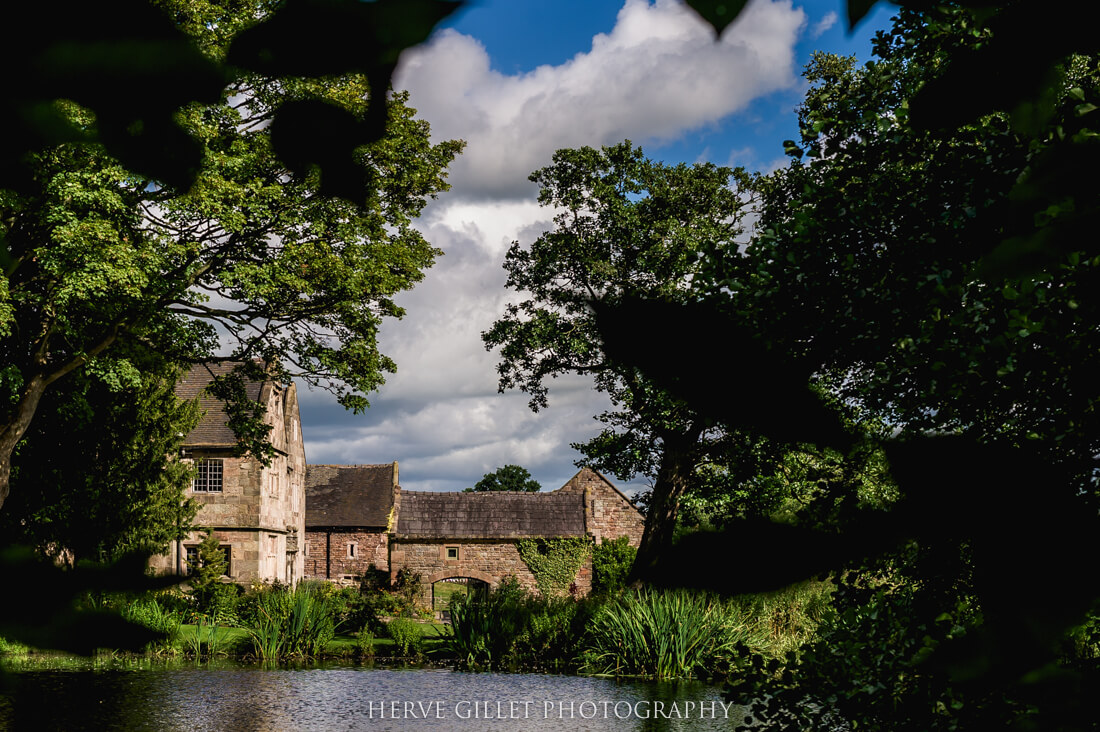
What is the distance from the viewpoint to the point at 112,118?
1.66ft

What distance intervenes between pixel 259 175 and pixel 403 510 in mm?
22336

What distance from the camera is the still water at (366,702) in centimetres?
1136

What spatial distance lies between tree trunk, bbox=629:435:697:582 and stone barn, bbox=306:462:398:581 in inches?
830

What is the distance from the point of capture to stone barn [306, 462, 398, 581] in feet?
114

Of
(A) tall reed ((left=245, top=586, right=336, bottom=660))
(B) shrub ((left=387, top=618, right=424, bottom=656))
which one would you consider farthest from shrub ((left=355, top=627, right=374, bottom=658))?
(A) tall reed ((left=245, top=586, right=336, bottom=660))

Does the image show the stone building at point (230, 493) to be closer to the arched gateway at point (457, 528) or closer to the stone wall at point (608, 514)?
the arched gateway at point (457, 528)

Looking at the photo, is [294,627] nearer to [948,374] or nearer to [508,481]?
[948,374]

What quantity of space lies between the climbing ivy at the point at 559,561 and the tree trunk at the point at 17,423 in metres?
20.5

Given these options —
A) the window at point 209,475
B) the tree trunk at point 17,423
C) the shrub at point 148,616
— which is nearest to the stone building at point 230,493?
the window at point 209,475

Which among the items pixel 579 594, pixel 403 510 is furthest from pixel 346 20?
pixel 403 510

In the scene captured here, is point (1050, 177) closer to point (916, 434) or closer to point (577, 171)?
point (916, 434)

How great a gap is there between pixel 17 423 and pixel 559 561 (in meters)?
20.9

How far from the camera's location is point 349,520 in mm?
35500

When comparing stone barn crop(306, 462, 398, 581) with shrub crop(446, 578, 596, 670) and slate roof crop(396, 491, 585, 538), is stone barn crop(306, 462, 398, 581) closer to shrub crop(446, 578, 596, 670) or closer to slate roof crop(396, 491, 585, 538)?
slate roof crop(396, 491, 585, 538)
